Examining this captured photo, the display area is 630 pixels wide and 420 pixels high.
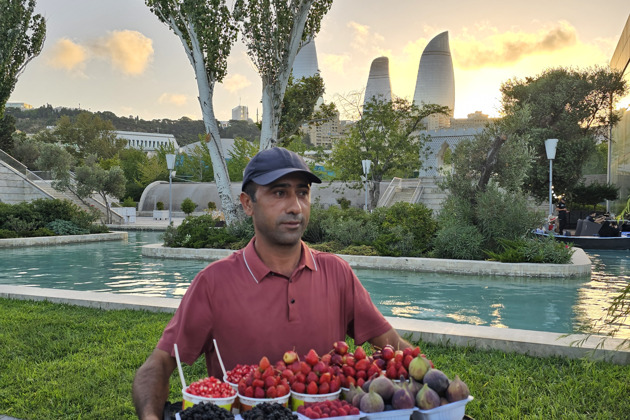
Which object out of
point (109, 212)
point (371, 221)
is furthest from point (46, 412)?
point (109, 212)

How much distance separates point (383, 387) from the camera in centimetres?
195

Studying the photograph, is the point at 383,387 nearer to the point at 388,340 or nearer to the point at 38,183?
the point at 388,340

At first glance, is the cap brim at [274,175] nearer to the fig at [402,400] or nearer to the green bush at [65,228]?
the fig at [402,400]

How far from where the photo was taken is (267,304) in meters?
2.45

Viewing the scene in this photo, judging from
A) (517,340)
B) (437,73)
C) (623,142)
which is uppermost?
(437,73)

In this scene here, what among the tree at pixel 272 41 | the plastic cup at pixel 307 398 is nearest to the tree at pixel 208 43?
the tree at pixel 272 41

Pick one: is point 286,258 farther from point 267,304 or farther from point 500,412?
point 500,412

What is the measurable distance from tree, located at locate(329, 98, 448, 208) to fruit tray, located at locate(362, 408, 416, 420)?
109 ft

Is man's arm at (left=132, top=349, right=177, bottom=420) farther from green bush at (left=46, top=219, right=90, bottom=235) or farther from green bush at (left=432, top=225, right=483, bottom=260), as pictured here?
green bush at (left=46, top=219, right=90, bottom=235)

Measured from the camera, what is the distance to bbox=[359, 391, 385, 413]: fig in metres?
1.88

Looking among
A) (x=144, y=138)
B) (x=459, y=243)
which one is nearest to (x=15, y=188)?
(x=459, y=243)

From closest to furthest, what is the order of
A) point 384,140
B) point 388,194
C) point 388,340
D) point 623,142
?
point 388,340, point 384,140, point 623,142, point 388,194

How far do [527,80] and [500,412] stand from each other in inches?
1466

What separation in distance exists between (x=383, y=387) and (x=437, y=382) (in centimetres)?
20
